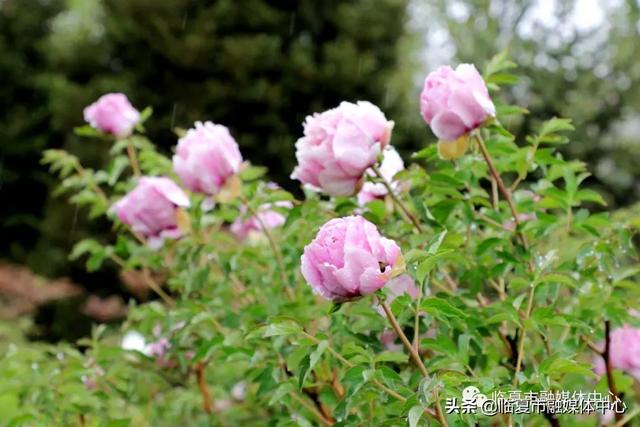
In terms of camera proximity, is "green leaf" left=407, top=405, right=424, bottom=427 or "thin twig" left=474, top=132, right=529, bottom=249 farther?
"thin twig" left=474, top=132, right=529, bottom=249

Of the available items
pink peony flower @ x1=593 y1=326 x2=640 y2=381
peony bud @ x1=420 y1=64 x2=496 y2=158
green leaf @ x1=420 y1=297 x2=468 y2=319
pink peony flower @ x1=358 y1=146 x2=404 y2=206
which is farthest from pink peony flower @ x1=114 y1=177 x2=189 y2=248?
pink peony flower @ x1=593 y1=326 x2=640 y2=381

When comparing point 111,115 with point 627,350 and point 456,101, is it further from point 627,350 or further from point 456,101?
point 627,350

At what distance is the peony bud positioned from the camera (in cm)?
94

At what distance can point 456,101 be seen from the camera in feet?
3.09

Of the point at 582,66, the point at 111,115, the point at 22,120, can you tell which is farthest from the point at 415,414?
the point at 22,120

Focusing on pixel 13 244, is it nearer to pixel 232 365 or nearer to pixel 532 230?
pixel 232 365

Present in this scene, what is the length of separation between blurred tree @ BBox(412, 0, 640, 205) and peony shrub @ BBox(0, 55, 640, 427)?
6306mm

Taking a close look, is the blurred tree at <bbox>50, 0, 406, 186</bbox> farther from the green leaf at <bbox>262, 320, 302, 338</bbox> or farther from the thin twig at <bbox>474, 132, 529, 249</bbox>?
the green leaf at <bbox>262, 320, 302, 338</bbox>

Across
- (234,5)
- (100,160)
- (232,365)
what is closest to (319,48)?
(234,5)

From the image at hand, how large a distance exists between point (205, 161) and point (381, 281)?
1.61 feet

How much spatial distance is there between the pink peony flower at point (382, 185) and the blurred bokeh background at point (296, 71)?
568cm

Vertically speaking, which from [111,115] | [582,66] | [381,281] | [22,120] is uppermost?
[22,120]

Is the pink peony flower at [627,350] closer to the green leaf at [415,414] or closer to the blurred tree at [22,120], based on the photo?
the green leaf at [415,414]

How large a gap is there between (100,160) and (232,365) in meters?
5.89
